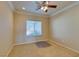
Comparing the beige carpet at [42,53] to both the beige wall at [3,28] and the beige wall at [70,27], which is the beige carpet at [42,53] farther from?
the beige wall at [3,28]

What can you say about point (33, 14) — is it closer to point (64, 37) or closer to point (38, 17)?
point (38, 17)

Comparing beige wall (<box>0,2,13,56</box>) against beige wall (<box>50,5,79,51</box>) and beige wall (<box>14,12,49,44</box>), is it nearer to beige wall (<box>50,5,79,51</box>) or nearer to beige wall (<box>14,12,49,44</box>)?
beige wall (<box>14,12,49,44</box>)

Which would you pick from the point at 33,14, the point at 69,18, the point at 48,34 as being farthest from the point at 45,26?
the point at 69,18

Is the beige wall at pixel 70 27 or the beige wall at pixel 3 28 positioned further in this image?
the beige wall at pixel 70 27

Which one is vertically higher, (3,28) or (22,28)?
(3,28)

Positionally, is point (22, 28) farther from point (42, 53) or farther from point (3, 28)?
point (3, 28)

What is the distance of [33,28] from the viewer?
5727mm

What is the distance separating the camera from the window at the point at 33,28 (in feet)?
19.0

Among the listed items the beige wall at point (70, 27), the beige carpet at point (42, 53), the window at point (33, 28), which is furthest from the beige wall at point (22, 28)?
the beige wall at point (70, 27)

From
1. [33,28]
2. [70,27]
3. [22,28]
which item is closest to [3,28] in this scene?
[70,27]

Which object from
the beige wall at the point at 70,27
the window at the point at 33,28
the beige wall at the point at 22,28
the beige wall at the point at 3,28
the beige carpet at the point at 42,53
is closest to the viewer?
the beige wall at the point at 3,28

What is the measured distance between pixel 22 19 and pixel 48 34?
232 cm

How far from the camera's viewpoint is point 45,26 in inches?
262

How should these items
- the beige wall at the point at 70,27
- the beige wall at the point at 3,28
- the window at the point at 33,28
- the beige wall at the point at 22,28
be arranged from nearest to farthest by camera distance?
the beige wall at the point at 3,28 → the beige wall at the point at 70,27 → the beige wall at the point at 22,28 → the window at the point at 33,28
